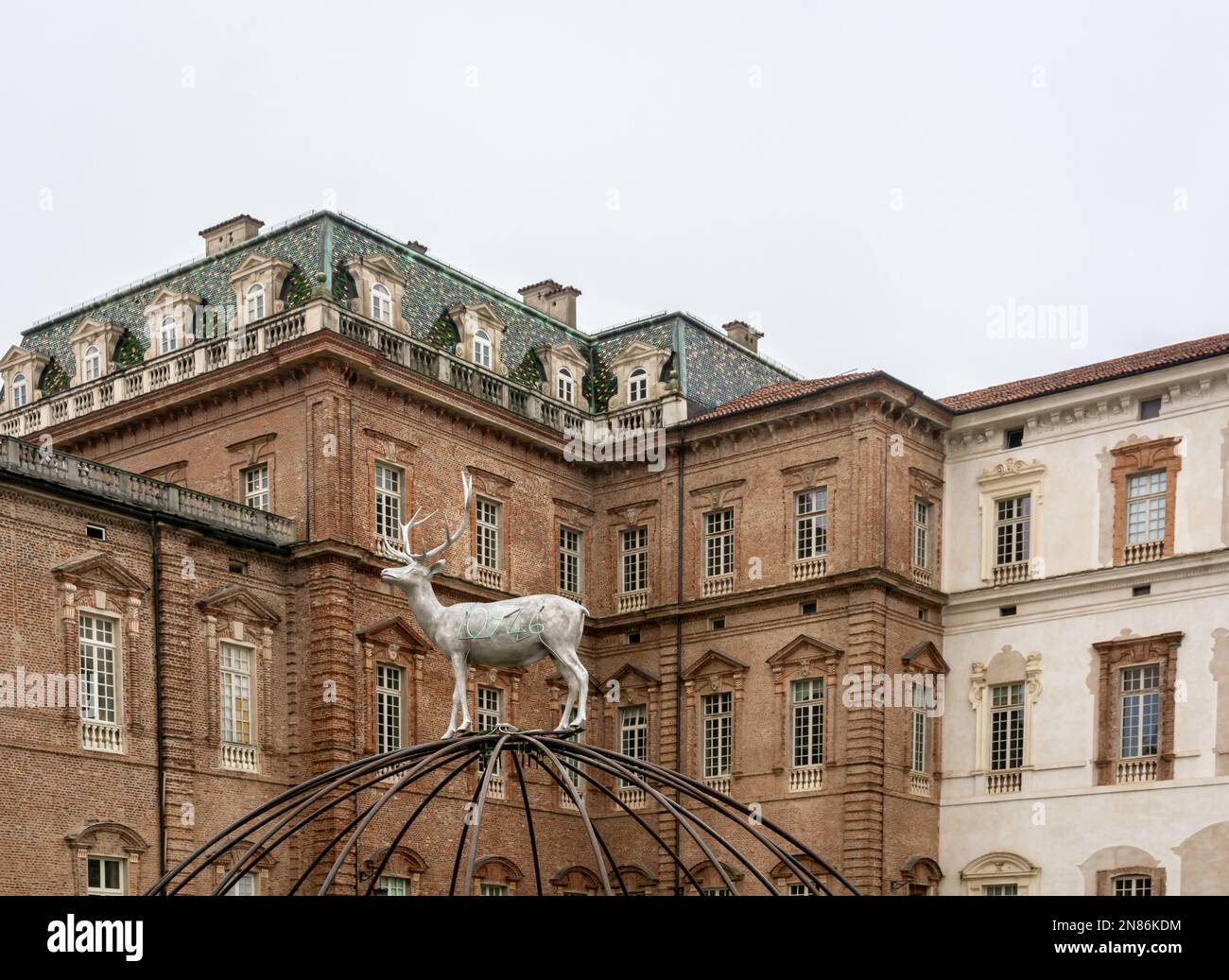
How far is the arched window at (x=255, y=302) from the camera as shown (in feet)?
148

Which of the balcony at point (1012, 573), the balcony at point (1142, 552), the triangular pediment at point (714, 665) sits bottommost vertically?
the triangular pediment at point (714, 665)

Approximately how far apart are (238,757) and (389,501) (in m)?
7.39

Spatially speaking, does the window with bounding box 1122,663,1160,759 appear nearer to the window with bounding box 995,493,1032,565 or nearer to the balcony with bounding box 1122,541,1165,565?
the balcony with bounding box 1122,541,1165,565

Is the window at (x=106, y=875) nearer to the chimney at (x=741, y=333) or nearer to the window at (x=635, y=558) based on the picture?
the window at (x=635, y=558)

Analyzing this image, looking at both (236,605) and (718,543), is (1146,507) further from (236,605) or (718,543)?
(236,605)

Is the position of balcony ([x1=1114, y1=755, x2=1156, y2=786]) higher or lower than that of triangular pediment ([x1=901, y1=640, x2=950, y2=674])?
lower

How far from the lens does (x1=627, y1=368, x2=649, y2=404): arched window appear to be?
51031 millimetres

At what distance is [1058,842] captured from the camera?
43125 mm

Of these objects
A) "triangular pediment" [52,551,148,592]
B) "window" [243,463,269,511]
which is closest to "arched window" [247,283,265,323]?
"window" [243,463,269,511]

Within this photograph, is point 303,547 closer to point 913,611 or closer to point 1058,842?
point 913,611

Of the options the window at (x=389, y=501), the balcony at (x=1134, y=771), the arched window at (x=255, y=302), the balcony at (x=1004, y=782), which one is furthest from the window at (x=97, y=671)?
the balcony at (x=1134, y=771)

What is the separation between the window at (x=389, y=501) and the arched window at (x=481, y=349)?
16.5 ft

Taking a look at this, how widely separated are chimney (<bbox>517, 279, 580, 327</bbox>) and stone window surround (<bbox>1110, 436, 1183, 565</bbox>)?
58.4 feet

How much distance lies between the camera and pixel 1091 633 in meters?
43.7
